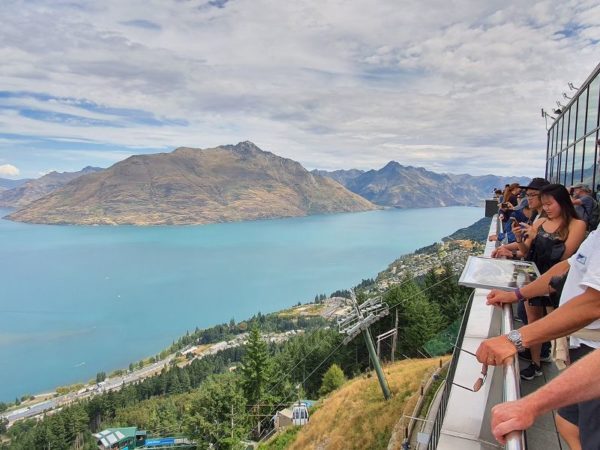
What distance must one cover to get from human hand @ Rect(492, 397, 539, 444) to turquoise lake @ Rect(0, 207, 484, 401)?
8278 centimetres

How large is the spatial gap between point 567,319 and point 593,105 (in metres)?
7.22

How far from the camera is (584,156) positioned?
7.82 meters

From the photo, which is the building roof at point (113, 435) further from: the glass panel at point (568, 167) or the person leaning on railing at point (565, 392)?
the person leaning on railing at point (565, 392)

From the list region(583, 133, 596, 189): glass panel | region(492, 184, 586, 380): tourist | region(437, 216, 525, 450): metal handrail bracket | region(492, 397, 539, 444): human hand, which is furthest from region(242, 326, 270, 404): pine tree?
region(492, 397, 539, 444): human hand

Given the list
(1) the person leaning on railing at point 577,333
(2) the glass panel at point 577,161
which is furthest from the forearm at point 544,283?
(2) the glass panel at point 577,161

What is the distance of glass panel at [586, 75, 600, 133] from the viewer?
679cm

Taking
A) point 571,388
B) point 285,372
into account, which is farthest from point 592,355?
point 285,372

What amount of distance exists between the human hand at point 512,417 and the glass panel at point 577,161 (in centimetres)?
842

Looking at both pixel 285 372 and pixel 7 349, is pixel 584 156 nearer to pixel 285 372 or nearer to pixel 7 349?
pixel 285 372

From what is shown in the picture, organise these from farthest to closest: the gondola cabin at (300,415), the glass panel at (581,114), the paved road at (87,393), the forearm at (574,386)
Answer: the paved road at (87,393) < the gondola cabin at (300,415) < the glass panel at (581,114) < the forearm at (574,386)

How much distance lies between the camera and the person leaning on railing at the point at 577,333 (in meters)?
1.46

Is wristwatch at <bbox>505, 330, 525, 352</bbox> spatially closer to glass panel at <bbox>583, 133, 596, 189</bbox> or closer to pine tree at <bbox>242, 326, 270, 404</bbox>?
glass panel at <bbox>583, 133, 596, 189</bbox>

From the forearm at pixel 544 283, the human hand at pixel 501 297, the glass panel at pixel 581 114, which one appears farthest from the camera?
the glass panel at pixel 581 114

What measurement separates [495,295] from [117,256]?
7110 inches
